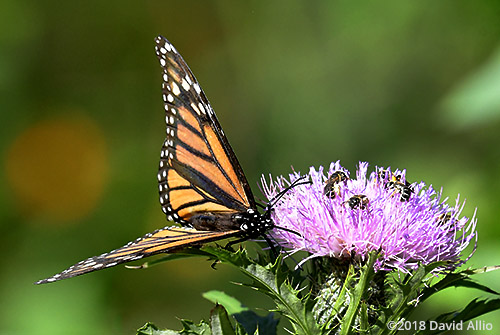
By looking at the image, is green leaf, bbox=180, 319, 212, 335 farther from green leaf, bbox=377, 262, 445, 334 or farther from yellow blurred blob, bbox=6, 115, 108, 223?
yellow blurred blob, bbox=6, 115, 108, 223

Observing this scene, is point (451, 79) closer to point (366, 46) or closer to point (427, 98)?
point (427, 98)

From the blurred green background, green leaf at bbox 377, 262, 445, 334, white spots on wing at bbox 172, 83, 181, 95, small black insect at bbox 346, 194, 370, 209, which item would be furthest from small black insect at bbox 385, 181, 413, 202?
the blurred green background

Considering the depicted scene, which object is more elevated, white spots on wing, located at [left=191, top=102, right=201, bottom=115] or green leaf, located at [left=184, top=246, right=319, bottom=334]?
white spots on wing, located at [left=191, top=102, right=201, bottom=115]

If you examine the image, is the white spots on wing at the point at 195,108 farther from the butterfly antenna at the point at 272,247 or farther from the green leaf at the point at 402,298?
the green leaf at the point at 402,298

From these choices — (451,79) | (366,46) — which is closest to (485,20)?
(451,79)

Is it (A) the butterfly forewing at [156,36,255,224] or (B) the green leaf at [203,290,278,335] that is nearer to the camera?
(B) the green leaf at [203,290,278,335]

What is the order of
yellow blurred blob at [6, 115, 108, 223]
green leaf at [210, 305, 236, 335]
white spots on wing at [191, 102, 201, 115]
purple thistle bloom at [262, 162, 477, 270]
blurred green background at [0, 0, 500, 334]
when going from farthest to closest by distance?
yellow blurred blob at [6, 115, 108, 223], blurred green background at [0, 0, 500, 334], white spots on wing at [191, 102, 201, 115], purple thistle bloom at [262, 162, 477, 270], green leaf at [210, 305, 236, 335]
